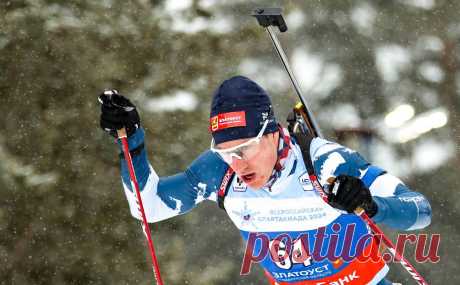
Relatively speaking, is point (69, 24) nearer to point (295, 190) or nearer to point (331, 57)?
point (331, 57)

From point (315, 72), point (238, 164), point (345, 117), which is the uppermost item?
point (238, 164)

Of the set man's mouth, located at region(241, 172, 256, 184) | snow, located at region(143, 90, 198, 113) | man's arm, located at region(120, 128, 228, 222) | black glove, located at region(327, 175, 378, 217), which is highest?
black glove, located at region(327, 175, 378, 217)

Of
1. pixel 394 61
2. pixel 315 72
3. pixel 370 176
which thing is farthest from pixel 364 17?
pixel 370 176

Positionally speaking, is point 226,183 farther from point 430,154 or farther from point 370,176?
point 430,154

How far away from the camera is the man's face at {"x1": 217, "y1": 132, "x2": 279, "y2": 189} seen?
3.60 m

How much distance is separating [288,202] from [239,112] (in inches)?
29.5

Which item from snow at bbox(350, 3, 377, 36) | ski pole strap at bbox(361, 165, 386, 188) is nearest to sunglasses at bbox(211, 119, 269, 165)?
ski pole strap at bbox(361, 165, 386, 188)

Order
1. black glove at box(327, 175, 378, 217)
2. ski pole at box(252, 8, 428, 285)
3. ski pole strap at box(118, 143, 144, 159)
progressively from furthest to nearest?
1. ski pole strap at box(118, 143, 144, 159)
2. ski pole at box(252, 8, 428, 285)
3. black glove at box(327, 175, 378, 217)

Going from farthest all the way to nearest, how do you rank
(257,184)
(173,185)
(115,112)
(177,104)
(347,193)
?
(177,104) < (173,185) < (257,184) < (115,112) < (347,193)

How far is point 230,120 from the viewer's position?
3.59m

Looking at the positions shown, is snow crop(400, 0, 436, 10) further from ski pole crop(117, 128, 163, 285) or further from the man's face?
ski pole crop(117, 128, 163, 285)

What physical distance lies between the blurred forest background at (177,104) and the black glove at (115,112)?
23.5ft

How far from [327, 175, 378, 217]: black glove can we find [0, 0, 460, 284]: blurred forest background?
771 centimetres

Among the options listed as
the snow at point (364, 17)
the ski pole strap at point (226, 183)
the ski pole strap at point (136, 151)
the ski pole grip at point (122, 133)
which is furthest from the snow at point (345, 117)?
the ski pole grip at point (122, 133)
